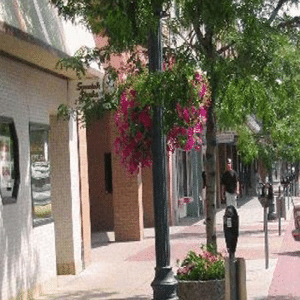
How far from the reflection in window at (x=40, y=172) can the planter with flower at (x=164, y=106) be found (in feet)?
6.89

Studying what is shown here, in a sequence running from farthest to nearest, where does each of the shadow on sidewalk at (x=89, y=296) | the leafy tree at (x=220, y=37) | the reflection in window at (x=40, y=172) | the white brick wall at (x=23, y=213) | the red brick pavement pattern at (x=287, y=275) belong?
the reflection in window at (x=40, y=172)
the shadow on sidewalk at (x=89, y=296)
the red brick pavement pattern at (x=287, y=275)
the white brick wall at (x=23, y=213)
the leafy tree at (x=220, y=37)

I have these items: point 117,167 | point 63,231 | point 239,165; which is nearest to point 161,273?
point 63,231

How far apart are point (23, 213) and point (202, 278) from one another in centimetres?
286

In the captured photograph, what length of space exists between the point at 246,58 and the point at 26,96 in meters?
3.66

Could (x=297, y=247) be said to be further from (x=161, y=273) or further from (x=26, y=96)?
(x=161, y=273)

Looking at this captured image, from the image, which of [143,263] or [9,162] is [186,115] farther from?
[143,263]

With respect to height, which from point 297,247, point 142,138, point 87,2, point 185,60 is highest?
point 87,2

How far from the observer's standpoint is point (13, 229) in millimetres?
11977

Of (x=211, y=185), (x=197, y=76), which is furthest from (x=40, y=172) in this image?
(x=197, y=76)

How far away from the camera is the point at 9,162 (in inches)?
478

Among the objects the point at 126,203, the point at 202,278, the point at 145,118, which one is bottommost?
the point at 202,278

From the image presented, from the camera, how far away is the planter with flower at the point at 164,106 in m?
10.0

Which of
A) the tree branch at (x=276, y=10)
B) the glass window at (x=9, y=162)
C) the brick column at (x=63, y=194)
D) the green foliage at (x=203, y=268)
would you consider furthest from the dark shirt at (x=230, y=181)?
the green foliage at (x=203, y=268)

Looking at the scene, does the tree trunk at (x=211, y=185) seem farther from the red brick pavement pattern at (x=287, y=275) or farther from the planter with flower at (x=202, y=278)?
the red brick pavement pattern at (x=287, y=275)
